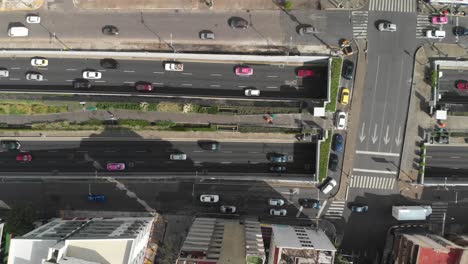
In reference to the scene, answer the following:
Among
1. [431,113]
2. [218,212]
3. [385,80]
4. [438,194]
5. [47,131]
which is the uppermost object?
[385,80]

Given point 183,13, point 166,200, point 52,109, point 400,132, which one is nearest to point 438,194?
point 400,132

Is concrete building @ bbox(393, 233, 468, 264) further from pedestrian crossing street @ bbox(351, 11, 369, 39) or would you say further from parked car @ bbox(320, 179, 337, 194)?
pedestrian crossing street @ bbox(351, 11, 369, 39)

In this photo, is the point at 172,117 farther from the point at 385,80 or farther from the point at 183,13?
the point at 385,80

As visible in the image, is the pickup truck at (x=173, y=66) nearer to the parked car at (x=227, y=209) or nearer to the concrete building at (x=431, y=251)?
the parked car at (x=227, y=209)

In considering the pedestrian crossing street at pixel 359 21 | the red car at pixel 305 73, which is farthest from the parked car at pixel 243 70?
the pedestrian crossing street at pixel 359 21

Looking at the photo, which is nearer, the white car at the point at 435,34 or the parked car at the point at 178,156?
the white car at the point at 435,34

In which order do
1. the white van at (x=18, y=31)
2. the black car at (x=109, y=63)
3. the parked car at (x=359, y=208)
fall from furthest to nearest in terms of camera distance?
the parked car at (x=359, y=208) < the black car at (x=109, y=63) < the white van at (x=18, y=31)
